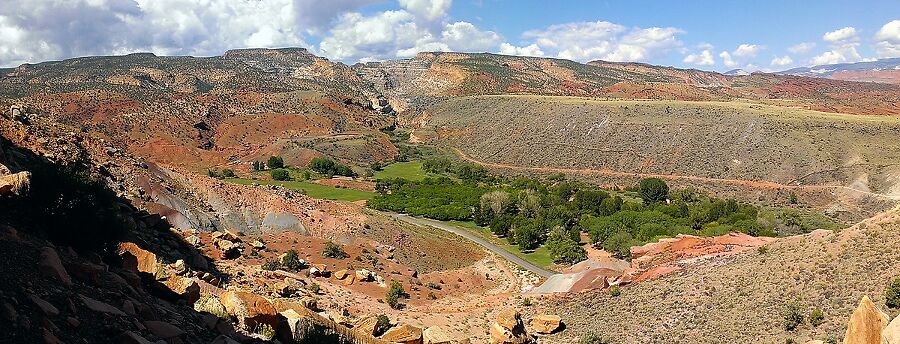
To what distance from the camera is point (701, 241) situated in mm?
37031

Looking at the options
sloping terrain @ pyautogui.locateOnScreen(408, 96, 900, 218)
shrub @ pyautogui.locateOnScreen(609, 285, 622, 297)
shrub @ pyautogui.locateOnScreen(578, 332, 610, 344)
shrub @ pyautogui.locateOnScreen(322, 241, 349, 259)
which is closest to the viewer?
shrub @ pyautogui.locateOnScreen(578, 332, 610, 344)

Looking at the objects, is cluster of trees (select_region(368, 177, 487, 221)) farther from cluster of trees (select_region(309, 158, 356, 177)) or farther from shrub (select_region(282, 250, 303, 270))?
shrub (select_region(282, 250, 303, 270))

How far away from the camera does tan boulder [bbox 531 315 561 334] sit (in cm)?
2773

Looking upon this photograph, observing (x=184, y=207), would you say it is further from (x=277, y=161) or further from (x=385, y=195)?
(x=277, y=161)

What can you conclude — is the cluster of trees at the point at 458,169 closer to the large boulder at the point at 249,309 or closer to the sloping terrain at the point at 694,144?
the sloping terrain at the point at 694,144

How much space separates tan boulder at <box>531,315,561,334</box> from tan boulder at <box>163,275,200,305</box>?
16484 millimetres

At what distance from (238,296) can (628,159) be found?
9491 centimetres

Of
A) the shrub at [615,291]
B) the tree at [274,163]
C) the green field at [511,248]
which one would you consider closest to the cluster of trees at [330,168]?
the tree at [274,163]

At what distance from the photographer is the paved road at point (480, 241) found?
53.3 metres

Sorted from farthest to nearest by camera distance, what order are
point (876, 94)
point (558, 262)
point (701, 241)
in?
point (876, 94)
point (558, 262)
point (701, 241)

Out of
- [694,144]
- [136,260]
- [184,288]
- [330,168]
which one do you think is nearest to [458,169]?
[330,168]

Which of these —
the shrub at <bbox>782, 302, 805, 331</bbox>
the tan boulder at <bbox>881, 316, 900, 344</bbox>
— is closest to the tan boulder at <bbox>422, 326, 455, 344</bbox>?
the shrub at <bbox>782, 302, 805, 331</bbox>

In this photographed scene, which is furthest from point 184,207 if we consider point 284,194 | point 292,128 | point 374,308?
point 292,128

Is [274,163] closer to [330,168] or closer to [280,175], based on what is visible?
[280,175]
